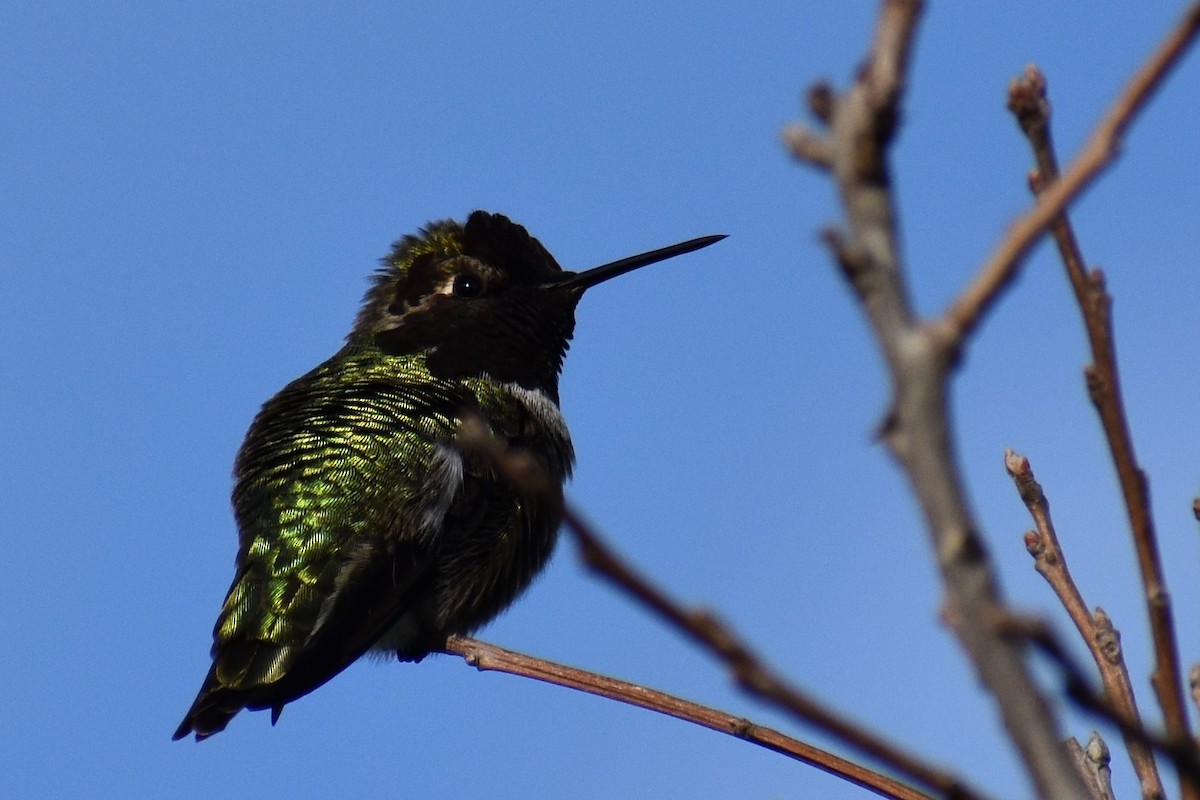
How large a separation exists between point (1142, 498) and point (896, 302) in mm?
686

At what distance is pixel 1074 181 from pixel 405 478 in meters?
5.35

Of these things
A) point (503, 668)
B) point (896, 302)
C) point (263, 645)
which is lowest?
point (896, 302)

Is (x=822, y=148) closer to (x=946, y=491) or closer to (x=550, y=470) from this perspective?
(x=946, y=491)

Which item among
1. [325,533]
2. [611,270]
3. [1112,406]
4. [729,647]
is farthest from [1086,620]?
[611,270]

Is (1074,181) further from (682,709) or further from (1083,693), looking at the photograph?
(682,709)

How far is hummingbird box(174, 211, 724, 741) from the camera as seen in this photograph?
231 inches

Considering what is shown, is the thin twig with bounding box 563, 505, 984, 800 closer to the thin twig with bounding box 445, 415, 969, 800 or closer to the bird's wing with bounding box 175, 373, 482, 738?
the thin twig with bounding box 445, 415, 969, 800

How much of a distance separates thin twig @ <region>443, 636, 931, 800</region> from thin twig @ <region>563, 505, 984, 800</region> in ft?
3.76

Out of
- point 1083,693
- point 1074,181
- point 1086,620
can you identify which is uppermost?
point 1086,620

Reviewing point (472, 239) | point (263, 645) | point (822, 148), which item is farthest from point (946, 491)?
point (472, 239)

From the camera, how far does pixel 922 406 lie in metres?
1.00

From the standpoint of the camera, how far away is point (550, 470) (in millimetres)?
6891

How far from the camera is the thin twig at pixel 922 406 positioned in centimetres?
98

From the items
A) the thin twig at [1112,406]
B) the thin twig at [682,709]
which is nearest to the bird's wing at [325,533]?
the thin twig at [682,709]
